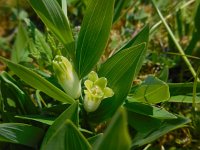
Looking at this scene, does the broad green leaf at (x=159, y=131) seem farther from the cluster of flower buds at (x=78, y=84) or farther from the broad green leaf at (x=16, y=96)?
the broad green leaf at (x=16, y=96)

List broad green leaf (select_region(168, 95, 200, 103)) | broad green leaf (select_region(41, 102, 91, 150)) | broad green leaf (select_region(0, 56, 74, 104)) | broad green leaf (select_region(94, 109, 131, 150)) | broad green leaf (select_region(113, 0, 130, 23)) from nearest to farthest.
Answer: broad green leaf (select_region(94, 109, 131, 150))
broad green leaf (select_region(41, 102, 91, 150))
broad green leaf (select_region(0, 56, 74, 104))
broad green leaf (select_region(168, 95, 200, 103))
broad green leaf (select_region(113, 0, 130, 23))

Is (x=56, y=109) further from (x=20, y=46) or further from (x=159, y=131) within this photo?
(x=20, y=46)

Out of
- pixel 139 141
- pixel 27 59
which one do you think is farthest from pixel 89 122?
pixel 27 59

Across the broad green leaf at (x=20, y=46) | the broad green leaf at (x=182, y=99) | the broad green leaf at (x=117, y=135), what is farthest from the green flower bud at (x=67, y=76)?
the broad green leaf at (x=20, y=46)

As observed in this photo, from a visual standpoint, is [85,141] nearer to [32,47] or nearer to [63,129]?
[63,129]

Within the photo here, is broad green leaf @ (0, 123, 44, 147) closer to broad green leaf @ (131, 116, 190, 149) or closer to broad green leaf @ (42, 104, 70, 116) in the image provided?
broad green leaf @ (42, 104, 70, 116)

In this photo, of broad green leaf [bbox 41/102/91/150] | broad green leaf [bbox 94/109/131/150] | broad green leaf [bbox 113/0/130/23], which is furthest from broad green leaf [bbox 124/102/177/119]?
broad green leaf [bbox 113/0/130/23]

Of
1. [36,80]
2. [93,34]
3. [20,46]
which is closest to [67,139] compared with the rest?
[36,80]
